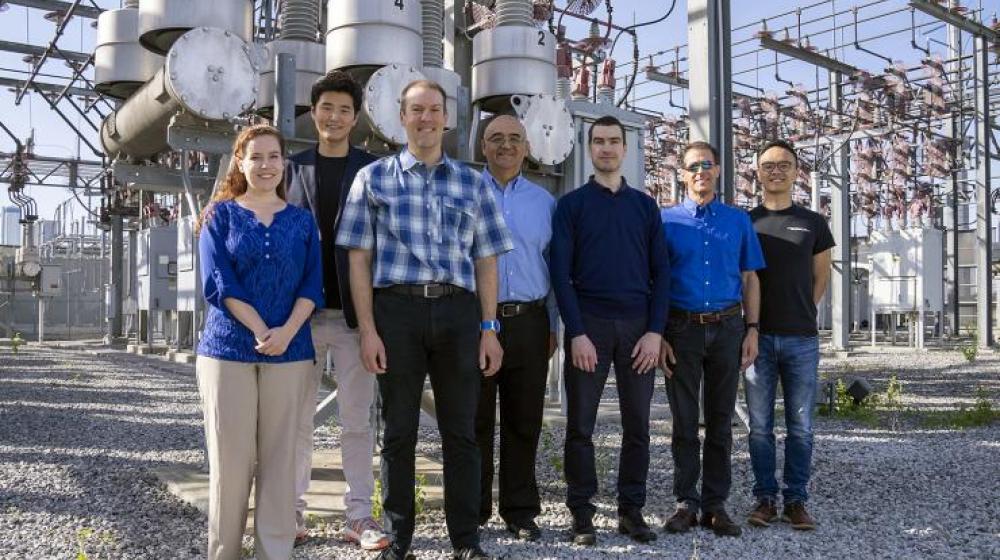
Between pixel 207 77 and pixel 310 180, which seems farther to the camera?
pixel 207 77

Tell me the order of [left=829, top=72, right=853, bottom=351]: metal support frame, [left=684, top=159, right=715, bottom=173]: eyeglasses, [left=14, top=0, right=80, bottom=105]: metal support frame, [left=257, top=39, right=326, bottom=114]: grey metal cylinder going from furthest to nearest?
[left=829, top=72, right=853, bottom=351]: metal support frame < [left=14, top=0, right=80, bottom=105]: metal support frame < [left=257, top=39, right=326, bottom=114]: grey metal cylinder < [left=684, top=159, right=715, bottom=173]: eyeglasses

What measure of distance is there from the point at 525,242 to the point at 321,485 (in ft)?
5.59

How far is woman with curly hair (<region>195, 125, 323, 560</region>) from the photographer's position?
8.64 feet

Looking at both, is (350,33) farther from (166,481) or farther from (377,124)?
(166,481)

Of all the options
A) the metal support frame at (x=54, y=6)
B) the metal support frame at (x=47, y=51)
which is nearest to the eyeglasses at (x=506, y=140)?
the metal support frame at (x=47, y=51)

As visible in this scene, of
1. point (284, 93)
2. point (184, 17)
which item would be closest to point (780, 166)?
point (284, 93)

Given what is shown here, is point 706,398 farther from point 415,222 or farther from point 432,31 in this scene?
point 432,31

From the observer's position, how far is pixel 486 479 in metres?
3.40

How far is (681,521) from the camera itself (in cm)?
347

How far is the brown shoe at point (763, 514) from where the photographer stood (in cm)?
358

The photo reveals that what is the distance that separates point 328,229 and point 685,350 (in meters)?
1.50

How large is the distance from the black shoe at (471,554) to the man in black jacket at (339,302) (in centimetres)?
30

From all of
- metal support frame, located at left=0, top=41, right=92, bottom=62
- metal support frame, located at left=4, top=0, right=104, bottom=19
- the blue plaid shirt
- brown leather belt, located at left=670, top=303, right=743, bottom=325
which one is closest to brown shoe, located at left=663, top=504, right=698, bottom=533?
brown leather belt, located at left=670, top=303, right=743, bottom=325

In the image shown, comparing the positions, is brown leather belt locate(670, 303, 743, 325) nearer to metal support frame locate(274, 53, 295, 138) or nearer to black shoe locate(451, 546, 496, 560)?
black shoe locate(451, 546, 496, 560)
